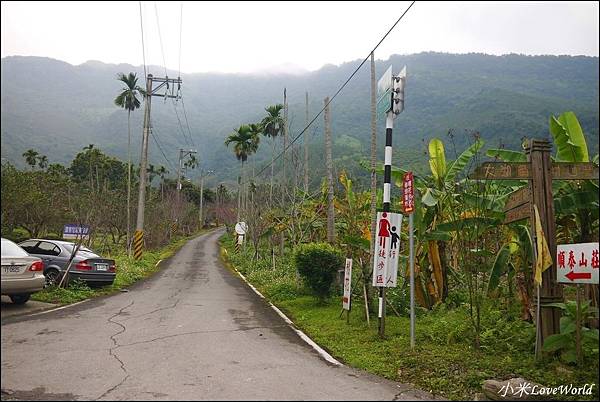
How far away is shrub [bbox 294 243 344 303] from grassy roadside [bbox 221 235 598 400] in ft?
5.59

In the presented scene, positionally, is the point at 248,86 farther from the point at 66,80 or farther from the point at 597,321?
the point at 597,321

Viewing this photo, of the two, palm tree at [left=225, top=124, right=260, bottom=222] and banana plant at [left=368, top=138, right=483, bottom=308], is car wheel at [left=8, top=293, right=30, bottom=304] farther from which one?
palm tree at [left=225, top=124, right=260, bottom=222]

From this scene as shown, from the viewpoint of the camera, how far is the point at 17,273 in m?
5.95

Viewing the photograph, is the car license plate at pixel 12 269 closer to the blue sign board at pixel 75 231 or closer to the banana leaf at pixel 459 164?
the banana leaf at pixel 459 164

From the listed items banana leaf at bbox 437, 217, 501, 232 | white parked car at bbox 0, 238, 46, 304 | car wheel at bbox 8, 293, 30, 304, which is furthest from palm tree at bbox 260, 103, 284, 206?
car wheel at bbox 8, 293, 30, 304

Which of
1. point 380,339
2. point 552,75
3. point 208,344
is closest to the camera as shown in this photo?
point 208,344

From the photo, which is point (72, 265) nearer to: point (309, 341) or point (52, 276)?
point (52, 276)

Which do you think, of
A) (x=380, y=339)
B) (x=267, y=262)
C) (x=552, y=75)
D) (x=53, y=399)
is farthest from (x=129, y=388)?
(x=552, y=75)

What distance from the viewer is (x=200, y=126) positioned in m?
93.1

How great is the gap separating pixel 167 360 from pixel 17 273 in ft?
7.50

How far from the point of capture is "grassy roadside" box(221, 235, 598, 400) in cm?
632

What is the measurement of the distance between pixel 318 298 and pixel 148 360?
7.74 meters

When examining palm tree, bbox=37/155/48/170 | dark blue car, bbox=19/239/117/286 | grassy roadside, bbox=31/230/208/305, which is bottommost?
grassy roadside, bbox=31/230/208/305

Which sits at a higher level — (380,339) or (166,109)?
(166,109)
